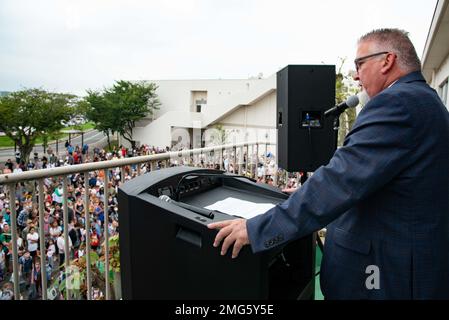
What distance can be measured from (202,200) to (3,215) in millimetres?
1072

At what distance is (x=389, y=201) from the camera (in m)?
1.21

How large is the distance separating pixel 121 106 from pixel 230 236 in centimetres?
2821

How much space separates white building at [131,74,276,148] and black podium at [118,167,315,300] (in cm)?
1735

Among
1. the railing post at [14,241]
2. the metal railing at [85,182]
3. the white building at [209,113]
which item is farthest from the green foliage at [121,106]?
the railing post at [14,241]

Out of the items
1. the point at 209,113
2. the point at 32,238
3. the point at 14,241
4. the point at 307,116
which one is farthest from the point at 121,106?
the point at 14,241

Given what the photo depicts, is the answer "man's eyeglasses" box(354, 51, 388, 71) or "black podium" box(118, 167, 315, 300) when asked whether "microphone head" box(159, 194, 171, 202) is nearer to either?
"black podium" box(118, 167, 315, 300)

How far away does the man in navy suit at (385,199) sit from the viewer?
112 centimetres

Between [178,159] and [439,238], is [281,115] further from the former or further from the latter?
[439,238]

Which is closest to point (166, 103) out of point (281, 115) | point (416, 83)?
point (281, 115)

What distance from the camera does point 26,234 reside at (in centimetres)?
194

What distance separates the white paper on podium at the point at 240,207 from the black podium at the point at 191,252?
56 mm

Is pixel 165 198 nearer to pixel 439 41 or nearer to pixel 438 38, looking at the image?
pixel 438 38

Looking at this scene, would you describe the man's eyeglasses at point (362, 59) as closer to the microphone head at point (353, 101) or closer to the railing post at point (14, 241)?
the microphone head at point (353, 101)

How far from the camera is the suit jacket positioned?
3.66 ft
